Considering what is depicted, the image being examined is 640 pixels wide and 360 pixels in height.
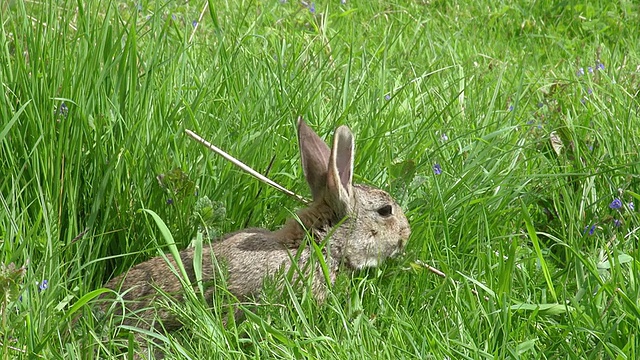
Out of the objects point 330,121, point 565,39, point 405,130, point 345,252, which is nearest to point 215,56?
point 330,121

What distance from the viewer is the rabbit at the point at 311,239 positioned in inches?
161

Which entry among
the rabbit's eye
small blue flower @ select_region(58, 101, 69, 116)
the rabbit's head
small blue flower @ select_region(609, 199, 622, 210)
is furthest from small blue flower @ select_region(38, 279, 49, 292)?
small blue flower @ select_region(609, 199, 622, 210)

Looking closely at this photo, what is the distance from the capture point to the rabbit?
4.09 metres

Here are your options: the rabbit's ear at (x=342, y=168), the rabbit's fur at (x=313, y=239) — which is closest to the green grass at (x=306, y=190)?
the rabbit's fur at (x=313, y=239)

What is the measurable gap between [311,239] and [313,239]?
0.09 metres

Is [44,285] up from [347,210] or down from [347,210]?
up

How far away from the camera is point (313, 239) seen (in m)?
4.02

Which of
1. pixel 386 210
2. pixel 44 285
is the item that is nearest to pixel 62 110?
pixel 44 285

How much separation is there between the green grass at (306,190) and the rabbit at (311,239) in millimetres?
117

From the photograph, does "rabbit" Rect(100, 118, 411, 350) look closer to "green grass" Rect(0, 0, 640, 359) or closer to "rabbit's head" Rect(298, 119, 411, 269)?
"rabbit's head" Rect(298, 119, 411, 269)

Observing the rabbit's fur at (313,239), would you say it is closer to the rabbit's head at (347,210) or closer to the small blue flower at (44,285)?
the rabbit's head at (347,210)

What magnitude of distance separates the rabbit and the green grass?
0.38 ft

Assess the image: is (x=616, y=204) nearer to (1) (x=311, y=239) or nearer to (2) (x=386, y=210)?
(2) (x=386, y=210)

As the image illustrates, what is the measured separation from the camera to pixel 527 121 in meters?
5.64
